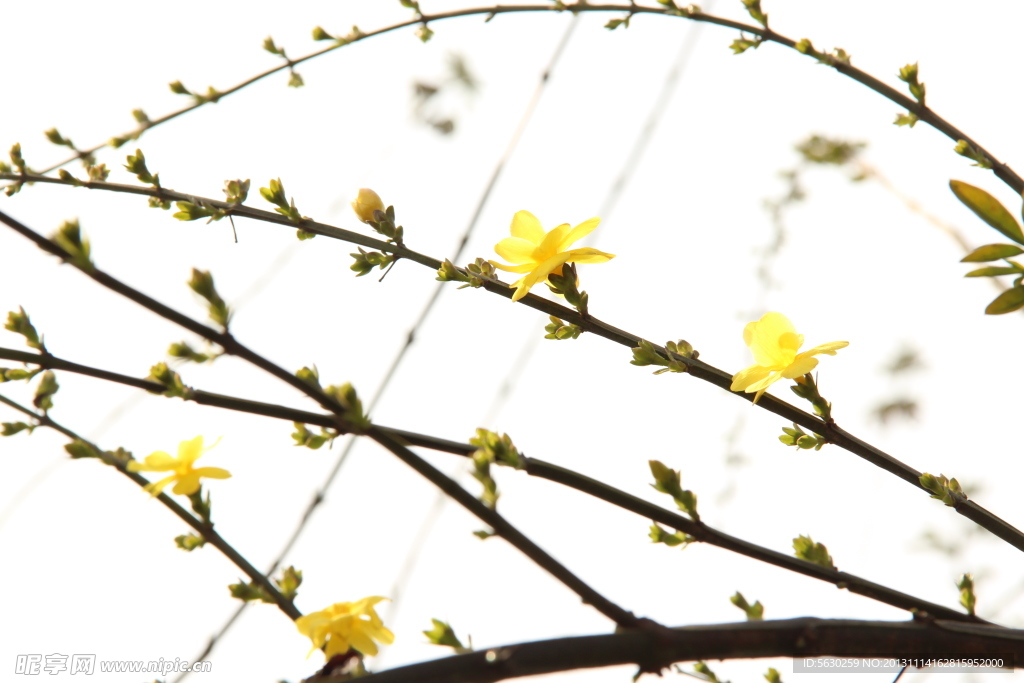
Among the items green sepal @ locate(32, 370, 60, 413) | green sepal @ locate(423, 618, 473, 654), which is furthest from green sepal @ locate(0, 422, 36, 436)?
green sepal @ locate(423, 618, 473, 654)

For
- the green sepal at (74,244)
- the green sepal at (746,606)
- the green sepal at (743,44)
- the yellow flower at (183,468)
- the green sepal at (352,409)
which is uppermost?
the green sepal at (743,44)

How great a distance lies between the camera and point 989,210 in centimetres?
45

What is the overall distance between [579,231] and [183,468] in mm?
368

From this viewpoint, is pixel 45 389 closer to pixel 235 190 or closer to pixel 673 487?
pixel 235 190

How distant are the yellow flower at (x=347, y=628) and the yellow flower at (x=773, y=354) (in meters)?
→ 0.32

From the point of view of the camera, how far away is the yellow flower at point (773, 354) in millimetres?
541

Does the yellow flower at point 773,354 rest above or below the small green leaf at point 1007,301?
above

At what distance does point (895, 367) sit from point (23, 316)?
178cm

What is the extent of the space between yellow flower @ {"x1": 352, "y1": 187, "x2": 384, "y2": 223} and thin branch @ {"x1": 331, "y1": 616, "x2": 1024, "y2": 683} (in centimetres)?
49

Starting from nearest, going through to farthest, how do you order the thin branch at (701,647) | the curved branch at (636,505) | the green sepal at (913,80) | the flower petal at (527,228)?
the thin branch at (701,647)
the curved branch at (636,505)
the flower petal at (527,228)
the green sepal at (913,80)

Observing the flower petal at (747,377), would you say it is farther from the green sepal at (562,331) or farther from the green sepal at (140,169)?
the green sepal at (140,169)

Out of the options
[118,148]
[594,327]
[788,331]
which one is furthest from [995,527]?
[118,148]

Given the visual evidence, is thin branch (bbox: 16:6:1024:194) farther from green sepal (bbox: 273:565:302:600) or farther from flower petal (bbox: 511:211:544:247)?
green sepal (bbox: 273:565:302:600)

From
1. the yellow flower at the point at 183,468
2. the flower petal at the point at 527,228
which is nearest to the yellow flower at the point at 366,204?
the flower petal at the point at 527,228
